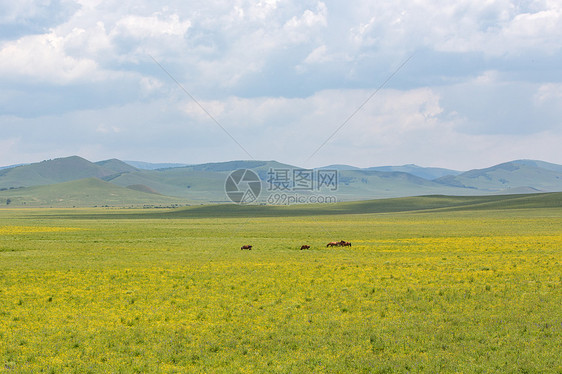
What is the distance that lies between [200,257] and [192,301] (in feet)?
50.2

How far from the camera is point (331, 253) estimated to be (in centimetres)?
3734

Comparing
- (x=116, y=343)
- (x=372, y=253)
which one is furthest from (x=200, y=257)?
(x=116, y=343)

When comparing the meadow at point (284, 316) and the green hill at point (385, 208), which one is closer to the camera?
the meadow at point (284, 316)

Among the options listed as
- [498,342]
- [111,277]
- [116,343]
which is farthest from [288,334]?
[111,277]

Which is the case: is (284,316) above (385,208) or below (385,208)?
below

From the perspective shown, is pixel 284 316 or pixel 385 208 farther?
pixel 385 208

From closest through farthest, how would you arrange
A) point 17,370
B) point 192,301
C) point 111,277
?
point 17,370
point 192,301
point 111,277

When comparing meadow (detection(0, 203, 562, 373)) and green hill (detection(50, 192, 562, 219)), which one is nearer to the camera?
meadow (detection(0, 203, 562, 373))

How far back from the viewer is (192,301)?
20.1 meters

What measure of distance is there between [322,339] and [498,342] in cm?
496

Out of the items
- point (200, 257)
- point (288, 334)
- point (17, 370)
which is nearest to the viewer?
point (17, 370)

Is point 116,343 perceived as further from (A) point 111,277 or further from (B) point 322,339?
(A) point 111,277

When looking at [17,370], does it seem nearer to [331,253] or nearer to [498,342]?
[498,342]

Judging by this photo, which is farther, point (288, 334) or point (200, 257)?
point (200, 257)
